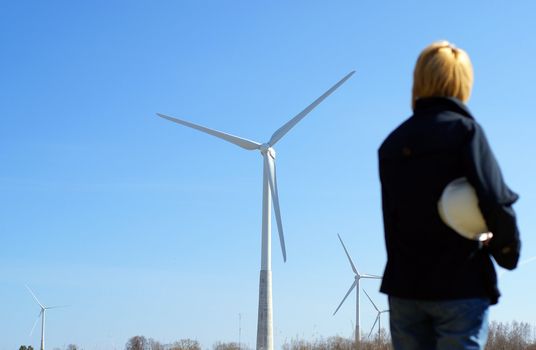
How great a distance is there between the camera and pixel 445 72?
3822mm

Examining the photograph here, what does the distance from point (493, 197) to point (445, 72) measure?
665mm

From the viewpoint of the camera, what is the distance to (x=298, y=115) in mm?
41812

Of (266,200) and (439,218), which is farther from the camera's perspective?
(266,200)

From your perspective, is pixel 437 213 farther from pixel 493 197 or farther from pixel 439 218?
pixel 493 197

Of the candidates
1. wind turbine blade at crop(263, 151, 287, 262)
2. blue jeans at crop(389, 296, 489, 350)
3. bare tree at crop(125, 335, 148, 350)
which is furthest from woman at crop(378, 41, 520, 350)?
bare tree at crop(125, 335, 148, 350)

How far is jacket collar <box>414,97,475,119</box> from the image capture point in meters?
3.76

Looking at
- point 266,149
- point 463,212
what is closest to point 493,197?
point 463,212

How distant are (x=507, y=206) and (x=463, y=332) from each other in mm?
561

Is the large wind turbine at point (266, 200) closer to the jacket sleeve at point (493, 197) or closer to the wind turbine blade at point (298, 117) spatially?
the wind turbine blade at point (298, 117)

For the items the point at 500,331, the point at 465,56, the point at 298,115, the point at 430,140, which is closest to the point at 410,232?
the point at 430,140

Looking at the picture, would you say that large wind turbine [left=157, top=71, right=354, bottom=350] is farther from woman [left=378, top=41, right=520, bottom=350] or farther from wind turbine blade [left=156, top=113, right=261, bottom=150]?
woman [left=378, top=41, right=520, bottom=350]

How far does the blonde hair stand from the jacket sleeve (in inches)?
13.1

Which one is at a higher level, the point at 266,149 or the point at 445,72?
the point at 266,149

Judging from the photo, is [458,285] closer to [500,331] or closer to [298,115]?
[298,115]
